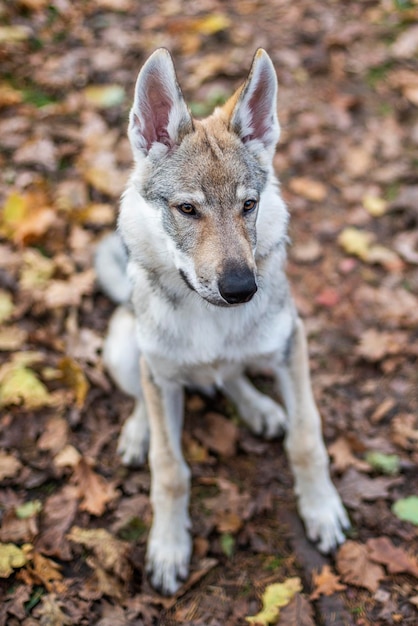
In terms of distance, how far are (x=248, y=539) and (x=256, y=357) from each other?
1112 millimetres

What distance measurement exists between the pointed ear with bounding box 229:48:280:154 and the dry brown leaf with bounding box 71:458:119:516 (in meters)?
2.25

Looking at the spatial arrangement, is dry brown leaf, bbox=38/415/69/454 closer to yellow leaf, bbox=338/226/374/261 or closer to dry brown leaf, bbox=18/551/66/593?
dry brown leaf, bbox=18/551/66/593

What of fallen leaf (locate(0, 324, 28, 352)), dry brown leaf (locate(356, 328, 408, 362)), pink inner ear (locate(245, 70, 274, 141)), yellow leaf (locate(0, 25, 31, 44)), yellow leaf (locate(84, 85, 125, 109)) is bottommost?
dry brown leaf (locate(356, 328, 408, 362))

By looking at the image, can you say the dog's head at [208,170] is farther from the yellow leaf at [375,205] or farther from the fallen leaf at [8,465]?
the yellow leaf at [375,205]

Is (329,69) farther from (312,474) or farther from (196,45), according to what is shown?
(312,474)

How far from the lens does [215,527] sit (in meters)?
3.77

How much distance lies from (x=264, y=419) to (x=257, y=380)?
484mm

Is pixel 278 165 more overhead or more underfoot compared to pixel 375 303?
more overhead

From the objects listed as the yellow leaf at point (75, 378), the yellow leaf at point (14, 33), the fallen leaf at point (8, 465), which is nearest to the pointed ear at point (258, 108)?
the yellow leaf at point (75, 378)

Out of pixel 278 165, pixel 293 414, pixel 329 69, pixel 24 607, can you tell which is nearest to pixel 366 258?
pixel 278 165

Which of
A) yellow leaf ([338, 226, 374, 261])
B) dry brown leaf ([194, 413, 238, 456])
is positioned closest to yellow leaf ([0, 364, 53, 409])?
dry brown leaf ([194, 413, 238, 456])

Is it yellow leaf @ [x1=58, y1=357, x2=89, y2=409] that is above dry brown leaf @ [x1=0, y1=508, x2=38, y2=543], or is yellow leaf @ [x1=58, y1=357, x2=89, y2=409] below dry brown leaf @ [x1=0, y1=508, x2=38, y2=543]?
above

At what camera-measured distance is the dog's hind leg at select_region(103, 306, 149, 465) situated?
13.4 feet

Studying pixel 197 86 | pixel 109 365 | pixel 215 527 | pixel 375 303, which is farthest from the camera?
pixel 197 86
